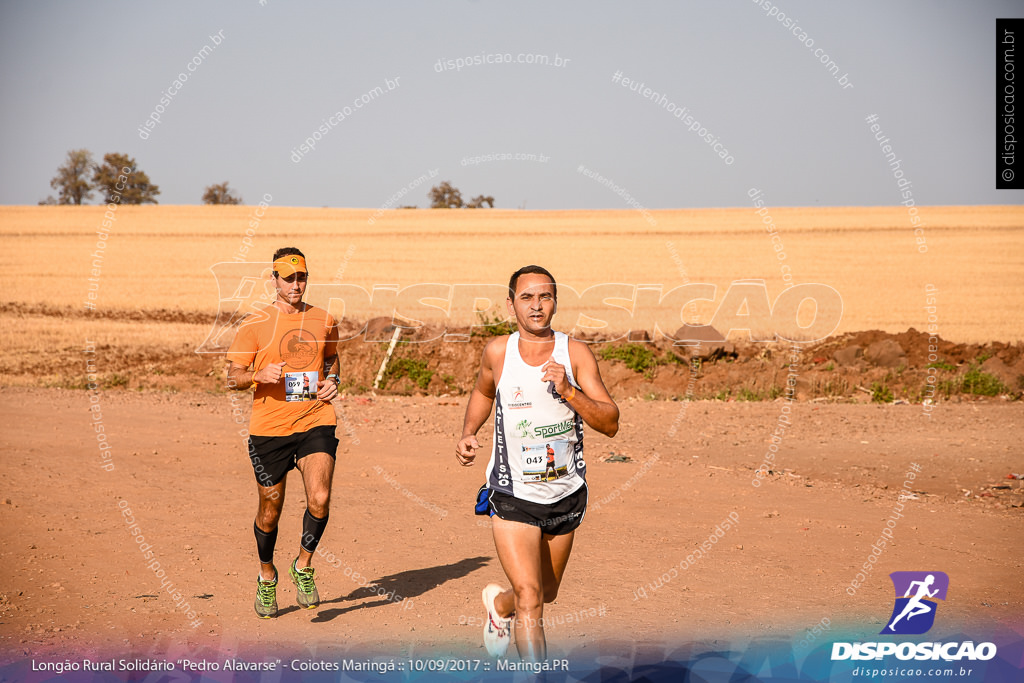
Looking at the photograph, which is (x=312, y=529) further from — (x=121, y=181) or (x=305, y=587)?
(x=121, y=181)

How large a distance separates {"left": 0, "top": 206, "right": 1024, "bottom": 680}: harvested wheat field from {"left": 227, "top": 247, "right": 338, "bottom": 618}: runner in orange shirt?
0.72 metres

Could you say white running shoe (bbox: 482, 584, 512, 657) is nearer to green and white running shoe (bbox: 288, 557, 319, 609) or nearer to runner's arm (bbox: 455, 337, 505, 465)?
runner's arm (bbox: 455, 337, 505, 465)

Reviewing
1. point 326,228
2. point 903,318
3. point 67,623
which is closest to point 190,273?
point 326,228

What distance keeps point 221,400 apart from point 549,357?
13.0 m

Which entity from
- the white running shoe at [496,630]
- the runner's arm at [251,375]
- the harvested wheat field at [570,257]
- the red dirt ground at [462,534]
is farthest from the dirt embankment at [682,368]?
the white running shoe at [496,630]

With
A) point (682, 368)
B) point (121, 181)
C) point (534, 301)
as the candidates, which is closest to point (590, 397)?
point (534, 301)

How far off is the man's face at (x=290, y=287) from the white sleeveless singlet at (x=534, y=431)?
7.16 feet

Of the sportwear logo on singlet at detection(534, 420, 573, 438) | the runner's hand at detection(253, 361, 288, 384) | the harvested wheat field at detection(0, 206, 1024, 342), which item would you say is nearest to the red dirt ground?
the runner's hand at detection(253, 361, 288, 384)

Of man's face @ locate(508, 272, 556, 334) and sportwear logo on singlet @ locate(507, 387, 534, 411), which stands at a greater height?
man's face @ locate(508, 272, 556, 334)

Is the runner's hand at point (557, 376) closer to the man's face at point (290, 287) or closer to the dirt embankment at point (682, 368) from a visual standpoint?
the man's face at point (290, 287)

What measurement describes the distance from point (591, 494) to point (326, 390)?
4642 mm

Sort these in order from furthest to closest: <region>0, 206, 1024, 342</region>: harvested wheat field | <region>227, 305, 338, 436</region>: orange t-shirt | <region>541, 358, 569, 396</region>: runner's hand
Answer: <region>0, 206, 1024, 342</region>: harvested wheat field
<region>227, 305, 338, 436</region>: orange t-shirt
<region>541, 358, 569, 396</region>: runner's hand

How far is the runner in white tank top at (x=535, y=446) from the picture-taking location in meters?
4.77

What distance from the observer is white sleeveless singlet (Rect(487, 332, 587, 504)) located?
4.85 m
